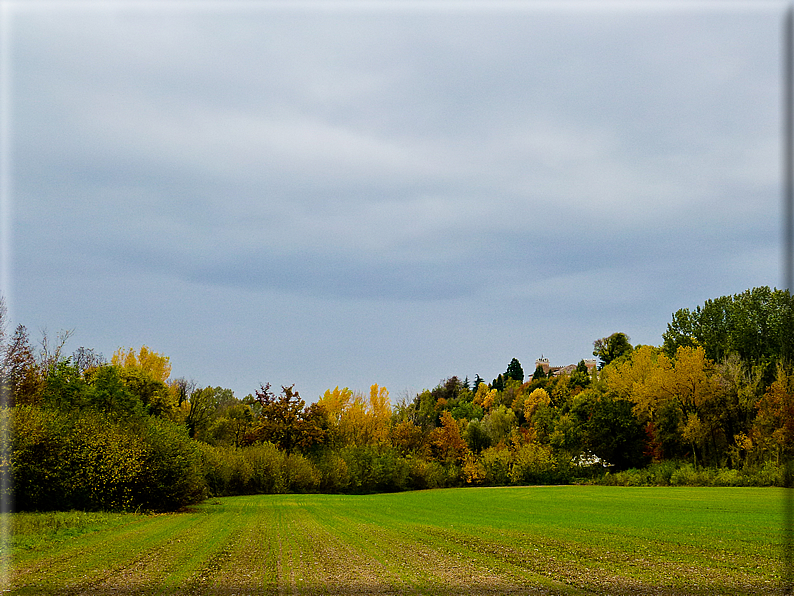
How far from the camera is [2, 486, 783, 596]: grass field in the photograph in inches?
371

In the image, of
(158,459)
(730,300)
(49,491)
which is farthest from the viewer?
(730,300)

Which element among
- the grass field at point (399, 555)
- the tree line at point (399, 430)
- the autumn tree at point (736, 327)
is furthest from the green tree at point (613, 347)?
the grass field at point (399, 555)

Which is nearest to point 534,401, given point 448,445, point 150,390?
point 448,445

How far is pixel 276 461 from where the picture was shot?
43.1m

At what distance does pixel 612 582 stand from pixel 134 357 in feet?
155

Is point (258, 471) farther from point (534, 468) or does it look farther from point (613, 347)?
point (613, 347)

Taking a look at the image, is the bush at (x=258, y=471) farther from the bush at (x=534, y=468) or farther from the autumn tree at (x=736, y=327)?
the autumn tree at (x=736, y=327)

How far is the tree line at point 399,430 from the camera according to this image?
22719mm

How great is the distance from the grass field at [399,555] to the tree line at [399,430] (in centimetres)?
301

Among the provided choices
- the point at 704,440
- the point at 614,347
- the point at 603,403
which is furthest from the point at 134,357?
the point at 614,347

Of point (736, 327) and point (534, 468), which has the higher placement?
point (736, 327)

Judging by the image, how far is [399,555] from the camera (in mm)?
12539

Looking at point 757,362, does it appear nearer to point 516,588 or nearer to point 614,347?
point 614,347

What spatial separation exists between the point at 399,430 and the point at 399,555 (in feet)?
146
